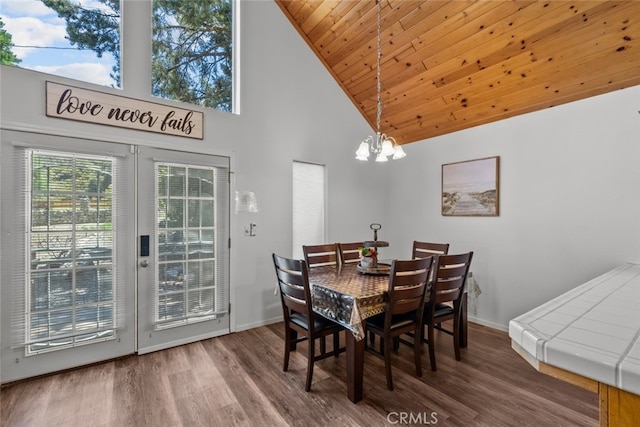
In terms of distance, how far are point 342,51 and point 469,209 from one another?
2645 millimetres

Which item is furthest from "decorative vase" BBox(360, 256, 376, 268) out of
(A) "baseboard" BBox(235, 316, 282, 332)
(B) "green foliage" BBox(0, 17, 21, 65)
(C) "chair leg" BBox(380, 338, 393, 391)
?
(B) "green foliage" BBox(0, 17, 21, 65)

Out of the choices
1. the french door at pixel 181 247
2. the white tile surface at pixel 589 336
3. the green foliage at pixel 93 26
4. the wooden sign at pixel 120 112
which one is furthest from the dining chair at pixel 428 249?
the green foliage at pixel 93 26

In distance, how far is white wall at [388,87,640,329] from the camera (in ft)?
8.43

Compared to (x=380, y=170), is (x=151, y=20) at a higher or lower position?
higher

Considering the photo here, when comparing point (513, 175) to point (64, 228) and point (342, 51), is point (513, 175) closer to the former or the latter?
point (342, 51)

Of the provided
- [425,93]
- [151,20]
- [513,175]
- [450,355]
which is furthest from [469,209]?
[151,20]

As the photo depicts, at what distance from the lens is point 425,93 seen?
3551 mm

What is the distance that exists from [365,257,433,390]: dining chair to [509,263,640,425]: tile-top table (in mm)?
1013

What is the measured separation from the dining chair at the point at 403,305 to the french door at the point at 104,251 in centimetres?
193

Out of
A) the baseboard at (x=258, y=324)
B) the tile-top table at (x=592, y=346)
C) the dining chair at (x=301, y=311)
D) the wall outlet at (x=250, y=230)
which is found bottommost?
the baseboard at (x=258, y=324)

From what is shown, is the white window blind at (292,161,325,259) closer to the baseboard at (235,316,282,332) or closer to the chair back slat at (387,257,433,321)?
the baseboard at (235,316,282,332)

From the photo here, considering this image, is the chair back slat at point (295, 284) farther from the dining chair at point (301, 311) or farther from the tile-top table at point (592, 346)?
the tile-top table at point (592, 346)

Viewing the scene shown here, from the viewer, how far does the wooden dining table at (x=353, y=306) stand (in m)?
2.00

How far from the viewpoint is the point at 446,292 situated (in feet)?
8.43
